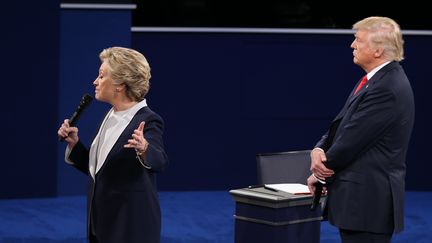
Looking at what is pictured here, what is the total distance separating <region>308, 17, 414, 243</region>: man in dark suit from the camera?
3.76m

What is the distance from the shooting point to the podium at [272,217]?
15.9ft

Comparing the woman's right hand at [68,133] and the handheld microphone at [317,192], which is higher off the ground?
the woman's right hand at [68,133]

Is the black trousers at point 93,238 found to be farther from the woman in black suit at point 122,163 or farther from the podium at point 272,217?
the podium at point 272,217

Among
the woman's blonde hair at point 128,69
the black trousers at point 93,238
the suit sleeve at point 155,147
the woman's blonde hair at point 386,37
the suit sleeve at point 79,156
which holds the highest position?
the woman's blonde hair at point 386,37

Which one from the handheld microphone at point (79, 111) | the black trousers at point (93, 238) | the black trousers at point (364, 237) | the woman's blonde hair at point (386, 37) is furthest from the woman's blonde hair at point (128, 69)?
the black trousers at point (364, 237)

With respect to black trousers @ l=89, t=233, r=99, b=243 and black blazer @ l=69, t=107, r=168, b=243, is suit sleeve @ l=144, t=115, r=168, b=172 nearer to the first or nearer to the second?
black blazer @ l=69, t=107, r=168, b=243

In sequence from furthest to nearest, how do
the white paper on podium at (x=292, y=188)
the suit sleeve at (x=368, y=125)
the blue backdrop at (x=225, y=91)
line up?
the blue backdrop at (x=225, y=91)
the white paper on podium at (x=292, y=188)
the suit sleeve at (x=368, y=125)

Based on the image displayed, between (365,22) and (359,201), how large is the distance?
728 millimetres

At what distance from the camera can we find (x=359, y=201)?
12.5ft

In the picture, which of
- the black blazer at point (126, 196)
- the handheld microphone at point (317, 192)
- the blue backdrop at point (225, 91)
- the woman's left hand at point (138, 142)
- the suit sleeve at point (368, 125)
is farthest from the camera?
the blue backdrop at point (225, 91)

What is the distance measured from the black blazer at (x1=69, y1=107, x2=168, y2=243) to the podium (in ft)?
4.11

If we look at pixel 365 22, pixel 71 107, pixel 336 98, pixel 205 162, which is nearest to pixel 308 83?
pixel 336 98

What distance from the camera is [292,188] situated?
488 cm

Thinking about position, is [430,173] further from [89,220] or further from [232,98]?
[89,220]
